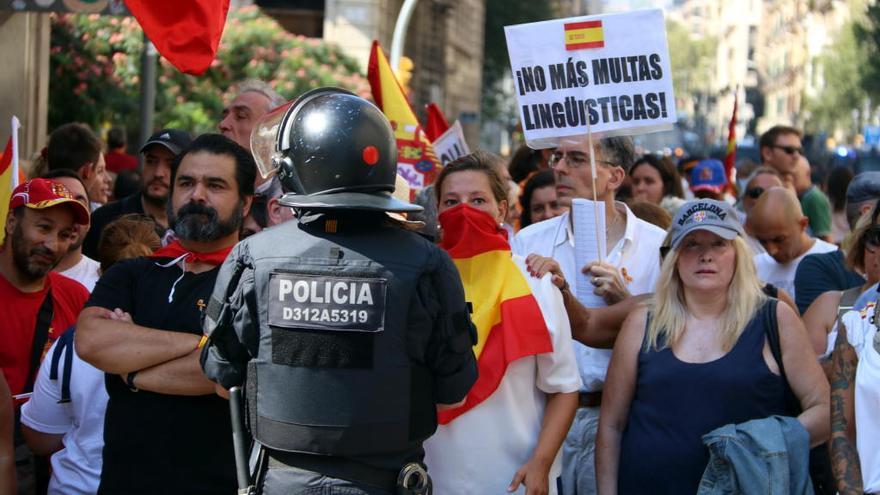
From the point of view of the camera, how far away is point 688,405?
4.70 metres

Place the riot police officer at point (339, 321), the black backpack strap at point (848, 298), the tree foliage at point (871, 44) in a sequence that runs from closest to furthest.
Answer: the riot police officer at point (339, 321) → the black backpack strap at point (848, 298) → the tree foliage at point (871, 44)

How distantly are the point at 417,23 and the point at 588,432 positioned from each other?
32.6m

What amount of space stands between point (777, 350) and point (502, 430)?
3.43 feet

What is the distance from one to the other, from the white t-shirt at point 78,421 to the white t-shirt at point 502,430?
1.26 m

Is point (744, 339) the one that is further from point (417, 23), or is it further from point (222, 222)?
point (417, 23)

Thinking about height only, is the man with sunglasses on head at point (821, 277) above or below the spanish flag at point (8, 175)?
below

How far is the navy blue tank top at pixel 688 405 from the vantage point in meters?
4.66

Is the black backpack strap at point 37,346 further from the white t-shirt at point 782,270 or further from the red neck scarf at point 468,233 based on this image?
the white t-shirt at point 782,270

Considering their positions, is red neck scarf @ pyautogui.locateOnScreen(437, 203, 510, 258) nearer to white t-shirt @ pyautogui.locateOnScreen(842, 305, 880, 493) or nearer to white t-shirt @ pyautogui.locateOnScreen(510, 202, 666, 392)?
white t-shirt @ pyautogui.locateOnScreen(510, 202, 666, 392)

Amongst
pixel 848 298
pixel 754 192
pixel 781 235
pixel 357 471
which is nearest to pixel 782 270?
pixel 781 235

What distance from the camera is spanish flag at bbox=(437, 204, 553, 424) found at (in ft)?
14.6

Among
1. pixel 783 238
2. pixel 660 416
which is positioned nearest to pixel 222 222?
pixel 660 416

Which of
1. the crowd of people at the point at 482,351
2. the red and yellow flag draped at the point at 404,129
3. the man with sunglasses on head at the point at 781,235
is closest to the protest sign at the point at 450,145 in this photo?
the red and yellow flag draped at the point at 404,129

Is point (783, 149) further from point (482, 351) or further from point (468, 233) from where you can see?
point (482, 351)
